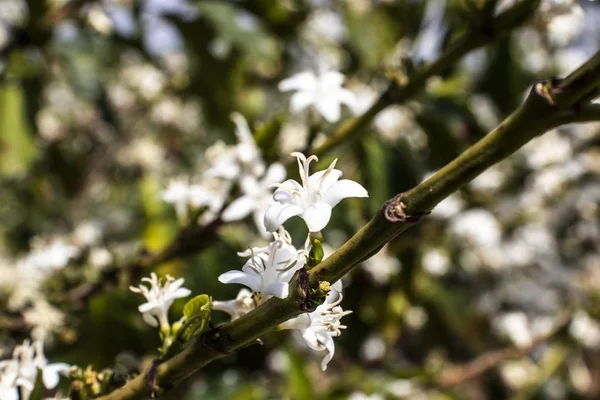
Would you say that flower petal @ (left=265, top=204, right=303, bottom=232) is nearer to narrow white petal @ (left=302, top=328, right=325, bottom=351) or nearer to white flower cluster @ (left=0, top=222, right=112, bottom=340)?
narrow white petal @ (left=302, top=328, right=325, bottom=351)

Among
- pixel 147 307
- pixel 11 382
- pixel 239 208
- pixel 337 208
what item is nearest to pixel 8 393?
pixel 11 382

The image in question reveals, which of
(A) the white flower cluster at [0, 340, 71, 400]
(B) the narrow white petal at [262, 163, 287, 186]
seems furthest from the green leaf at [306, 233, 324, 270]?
(B) the narrow white petal at [262, 163, 287, 186]

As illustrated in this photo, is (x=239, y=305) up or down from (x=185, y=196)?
down

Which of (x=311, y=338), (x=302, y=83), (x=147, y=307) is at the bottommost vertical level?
(x=311, y=338)

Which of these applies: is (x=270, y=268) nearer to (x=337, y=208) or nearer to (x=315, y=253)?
(x=315, y=253)

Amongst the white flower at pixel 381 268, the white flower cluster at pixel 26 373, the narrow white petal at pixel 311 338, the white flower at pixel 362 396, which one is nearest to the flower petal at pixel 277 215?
the narrow white petal at pixel 311 338

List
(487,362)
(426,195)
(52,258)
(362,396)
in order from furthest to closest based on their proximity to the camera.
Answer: (487,362) → (362,396) → (52,258) → (426,195)
